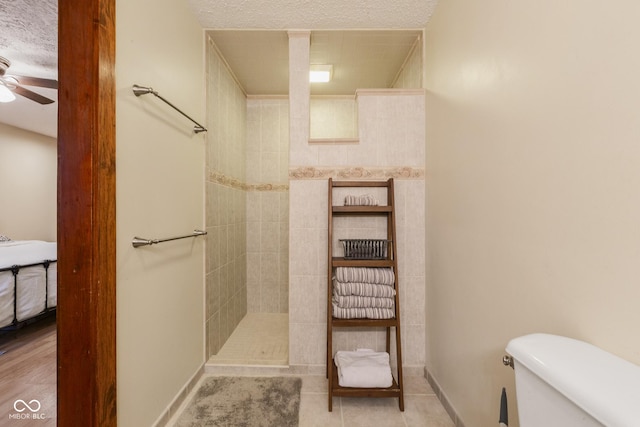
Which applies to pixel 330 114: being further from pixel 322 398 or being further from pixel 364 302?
pixel 322 398

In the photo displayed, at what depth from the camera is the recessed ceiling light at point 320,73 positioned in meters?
2.32

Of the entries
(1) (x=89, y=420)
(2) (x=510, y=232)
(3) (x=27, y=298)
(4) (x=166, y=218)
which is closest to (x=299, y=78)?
(4) (x=166, y=218)

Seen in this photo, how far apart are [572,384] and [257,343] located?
2094 mm

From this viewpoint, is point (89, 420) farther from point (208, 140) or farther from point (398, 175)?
point (398, 175)

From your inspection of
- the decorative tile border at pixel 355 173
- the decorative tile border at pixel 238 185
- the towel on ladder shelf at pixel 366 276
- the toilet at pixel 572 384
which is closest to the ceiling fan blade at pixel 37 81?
the decorative tile border at pixel 238 185

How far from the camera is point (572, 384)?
20.3 inches

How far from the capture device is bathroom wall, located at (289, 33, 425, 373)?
186cm

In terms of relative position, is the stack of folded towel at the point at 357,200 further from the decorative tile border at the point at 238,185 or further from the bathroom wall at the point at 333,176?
the decorative tile border at the point at 238,185

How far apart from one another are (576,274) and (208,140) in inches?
76.9

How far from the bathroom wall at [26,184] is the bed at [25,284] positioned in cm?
168

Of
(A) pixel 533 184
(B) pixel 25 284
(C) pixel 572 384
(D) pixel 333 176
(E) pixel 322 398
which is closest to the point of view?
(C) pixel 572 384

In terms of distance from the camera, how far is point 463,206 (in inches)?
52.9

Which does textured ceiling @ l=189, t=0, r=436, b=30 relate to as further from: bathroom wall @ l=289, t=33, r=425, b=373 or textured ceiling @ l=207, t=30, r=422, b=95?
bathroom wall @ l=289, t=33, r=425, b=373

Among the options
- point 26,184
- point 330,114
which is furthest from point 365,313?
point 26,184
